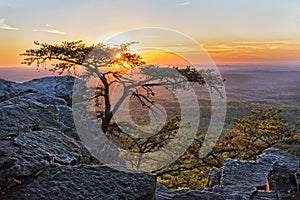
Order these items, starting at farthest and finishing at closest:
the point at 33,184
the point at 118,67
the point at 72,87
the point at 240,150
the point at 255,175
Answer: the point at 240,150, the point at 118,67, the point at 72,87, the point at 255,175, the point at 33,184

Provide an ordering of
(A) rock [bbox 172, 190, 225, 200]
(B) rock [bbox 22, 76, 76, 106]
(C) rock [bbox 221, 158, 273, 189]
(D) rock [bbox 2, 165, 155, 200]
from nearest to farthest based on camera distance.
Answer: (D) rock [bbox 2, 165, 155, 200]
(A) rock [bbox 172, 190, 225, 200]
(C) rock [bbox 221, 158, 273, 189]
(B) rock [bbox 22, 76, 76, 106]

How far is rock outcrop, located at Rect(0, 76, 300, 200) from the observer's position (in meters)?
3.93

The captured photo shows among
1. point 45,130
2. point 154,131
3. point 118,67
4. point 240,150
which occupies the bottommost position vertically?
point 240,150

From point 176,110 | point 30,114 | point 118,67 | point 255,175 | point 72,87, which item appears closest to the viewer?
point 30,114

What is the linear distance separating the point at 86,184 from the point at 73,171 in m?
0.32

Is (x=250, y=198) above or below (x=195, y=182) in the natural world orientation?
above

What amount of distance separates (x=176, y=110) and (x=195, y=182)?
16.9ft

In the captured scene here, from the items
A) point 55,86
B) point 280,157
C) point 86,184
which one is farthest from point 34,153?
point 55,86

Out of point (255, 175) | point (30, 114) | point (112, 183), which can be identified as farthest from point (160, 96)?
point (112, 183)

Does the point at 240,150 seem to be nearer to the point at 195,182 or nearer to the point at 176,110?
the point at 195,182

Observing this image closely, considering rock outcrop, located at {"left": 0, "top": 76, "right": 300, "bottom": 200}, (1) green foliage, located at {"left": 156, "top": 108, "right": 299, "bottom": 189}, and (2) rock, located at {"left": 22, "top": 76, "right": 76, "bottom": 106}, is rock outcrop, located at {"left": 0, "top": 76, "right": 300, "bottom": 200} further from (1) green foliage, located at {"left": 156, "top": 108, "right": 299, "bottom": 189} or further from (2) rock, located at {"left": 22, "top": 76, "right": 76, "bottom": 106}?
(1) green foliage, located at {"left": 156, "top": 108, "right": 299, "bottom": 189}

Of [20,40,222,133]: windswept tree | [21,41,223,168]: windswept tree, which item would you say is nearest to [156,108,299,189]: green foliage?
[21,41,223,168]: windswept tree

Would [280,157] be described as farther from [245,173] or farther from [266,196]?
[266,196]

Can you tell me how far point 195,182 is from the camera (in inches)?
694
